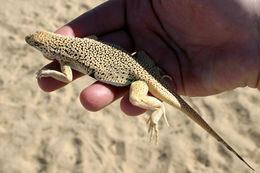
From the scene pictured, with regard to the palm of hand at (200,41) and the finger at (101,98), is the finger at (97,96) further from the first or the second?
the palm of hand at (200,41)

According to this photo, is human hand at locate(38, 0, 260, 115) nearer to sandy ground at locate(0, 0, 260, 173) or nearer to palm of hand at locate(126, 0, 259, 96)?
palm of hand at locate(126, 0, 259, 96)

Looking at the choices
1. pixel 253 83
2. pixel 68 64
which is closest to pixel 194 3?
pixel 253 83

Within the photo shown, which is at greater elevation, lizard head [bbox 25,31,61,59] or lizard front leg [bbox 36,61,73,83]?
lizard head [bbox 25,31,61,59]

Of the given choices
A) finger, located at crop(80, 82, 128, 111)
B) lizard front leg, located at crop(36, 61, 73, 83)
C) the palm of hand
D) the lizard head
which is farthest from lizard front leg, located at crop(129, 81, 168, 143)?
the lizard head

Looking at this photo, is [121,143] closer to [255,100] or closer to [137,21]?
[137,21]

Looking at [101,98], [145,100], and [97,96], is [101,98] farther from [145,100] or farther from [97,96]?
[145,100]

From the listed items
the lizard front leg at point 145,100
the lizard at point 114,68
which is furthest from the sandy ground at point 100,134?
the lizard front leg at point 145,100
